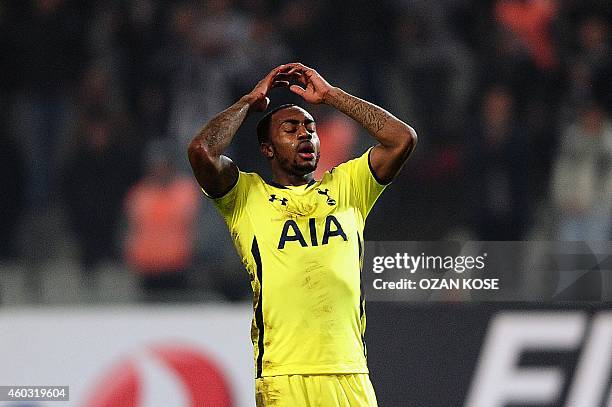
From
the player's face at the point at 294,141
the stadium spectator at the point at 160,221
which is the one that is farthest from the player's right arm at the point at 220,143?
the stadium spectator at the point at 160,221

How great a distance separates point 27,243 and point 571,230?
10.6 ft

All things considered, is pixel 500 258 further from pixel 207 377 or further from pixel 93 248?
pixel 93 248

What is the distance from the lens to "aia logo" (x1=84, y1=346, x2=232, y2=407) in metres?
5.89

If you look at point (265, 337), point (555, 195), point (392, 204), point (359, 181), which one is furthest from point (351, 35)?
point (265, 337)

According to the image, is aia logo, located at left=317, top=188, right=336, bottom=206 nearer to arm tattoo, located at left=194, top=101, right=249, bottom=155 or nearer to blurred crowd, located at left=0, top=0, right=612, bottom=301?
arm tattoo, located at left=194, top=101, right=249, bottom=155

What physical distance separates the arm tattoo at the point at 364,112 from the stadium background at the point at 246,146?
2.04 m

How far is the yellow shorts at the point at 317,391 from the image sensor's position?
3.78 metres

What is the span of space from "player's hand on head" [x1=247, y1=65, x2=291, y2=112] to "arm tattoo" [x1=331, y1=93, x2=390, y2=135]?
0.22 metres

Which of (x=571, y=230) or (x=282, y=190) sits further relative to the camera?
(x=571, y=230)

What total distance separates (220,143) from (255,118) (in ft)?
7.89

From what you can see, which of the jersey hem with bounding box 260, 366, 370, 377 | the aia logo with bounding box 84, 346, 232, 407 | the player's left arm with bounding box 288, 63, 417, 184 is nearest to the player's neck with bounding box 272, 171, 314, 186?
the player's left arm with bounding box 288, 63, 417, 184

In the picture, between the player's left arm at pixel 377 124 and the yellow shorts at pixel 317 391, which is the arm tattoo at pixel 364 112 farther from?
the yellow shorts at pixel 317 391

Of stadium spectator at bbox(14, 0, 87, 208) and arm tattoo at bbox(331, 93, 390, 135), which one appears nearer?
arm tattoo at bbox(331, 93, 390, 135)

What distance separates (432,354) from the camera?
5891 mm
